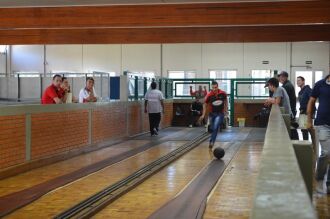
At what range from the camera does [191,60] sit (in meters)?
27.8

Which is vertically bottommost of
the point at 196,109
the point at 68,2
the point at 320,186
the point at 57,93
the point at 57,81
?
the point at 320,186

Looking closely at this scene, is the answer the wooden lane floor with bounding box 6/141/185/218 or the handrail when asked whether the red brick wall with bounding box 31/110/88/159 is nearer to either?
the wooden lane floor with bounding box 6/141/185/218

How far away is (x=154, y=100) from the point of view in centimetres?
1644

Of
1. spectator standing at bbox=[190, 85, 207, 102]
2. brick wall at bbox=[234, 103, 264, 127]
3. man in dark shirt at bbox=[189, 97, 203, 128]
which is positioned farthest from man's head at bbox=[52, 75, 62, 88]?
brick wall at bbox=[234, 103, 264, 127]

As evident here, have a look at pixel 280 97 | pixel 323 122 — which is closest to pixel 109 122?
pixel 280 97

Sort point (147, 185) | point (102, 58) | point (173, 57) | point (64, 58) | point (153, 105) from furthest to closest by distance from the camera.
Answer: point (64, 58), point (102, 58), point (173, 57), point (153, 105), point (147, 185)

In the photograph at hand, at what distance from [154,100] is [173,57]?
11.9 meters

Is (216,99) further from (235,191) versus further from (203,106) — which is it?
(235,191)

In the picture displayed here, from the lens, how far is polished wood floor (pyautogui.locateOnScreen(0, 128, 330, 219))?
233 inches

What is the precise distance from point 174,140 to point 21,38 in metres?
9.11

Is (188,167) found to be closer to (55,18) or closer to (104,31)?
(55,18)

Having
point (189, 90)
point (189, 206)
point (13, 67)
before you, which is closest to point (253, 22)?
point (189, 206)

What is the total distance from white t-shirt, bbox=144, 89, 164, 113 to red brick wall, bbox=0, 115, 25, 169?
7.79 metres

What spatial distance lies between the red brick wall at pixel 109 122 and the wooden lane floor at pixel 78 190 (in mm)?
2004
